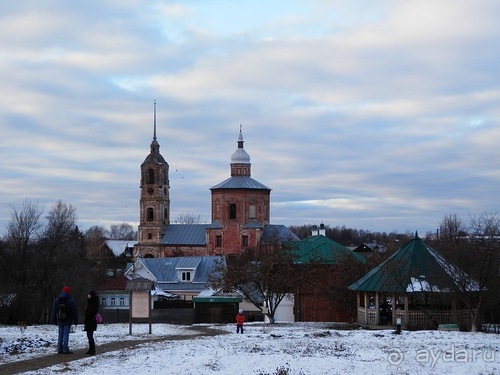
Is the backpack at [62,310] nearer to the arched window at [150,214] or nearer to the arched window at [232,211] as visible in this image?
the arched window at [232,211]

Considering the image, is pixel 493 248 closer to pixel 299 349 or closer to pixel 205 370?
pixel 299 349

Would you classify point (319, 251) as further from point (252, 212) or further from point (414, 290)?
point (252, 212)

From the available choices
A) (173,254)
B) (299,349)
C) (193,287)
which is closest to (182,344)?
(299,349)

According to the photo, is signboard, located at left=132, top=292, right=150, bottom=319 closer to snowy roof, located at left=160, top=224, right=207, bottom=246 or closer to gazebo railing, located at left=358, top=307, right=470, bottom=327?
gazebo railing, located at left=358, top=307, right=470, bottom=327

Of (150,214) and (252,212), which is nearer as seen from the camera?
(252,212)

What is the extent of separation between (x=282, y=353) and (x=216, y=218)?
66.0 meters

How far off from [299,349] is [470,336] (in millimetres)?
6599

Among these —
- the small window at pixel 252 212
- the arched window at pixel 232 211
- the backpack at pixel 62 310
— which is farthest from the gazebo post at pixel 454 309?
the arched window at pixel 232 211

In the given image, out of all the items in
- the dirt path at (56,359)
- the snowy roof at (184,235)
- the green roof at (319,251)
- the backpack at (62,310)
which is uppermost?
the snowy roof at (184,235)

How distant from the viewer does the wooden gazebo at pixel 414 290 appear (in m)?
32.0

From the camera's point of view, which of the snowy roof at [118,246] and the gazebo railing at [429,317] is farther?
the snowy roof at [118,246]

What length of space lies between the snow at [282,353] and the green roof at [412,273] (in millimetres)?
6211

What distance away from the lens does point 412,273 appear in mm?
33250

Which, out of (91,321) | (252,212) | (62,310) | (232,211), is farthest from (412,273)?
(232,211)
